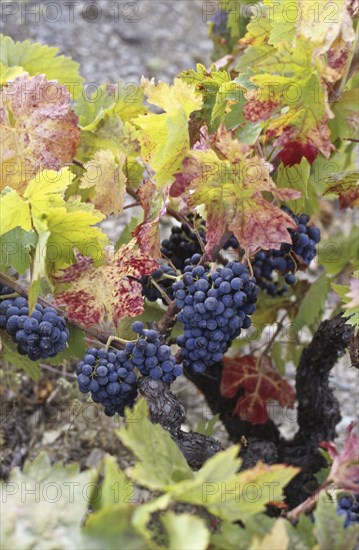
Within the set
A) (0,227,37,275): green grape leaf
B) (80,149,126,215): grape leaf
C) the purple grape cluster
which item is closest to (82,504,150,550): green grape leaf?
the purple grape cluster

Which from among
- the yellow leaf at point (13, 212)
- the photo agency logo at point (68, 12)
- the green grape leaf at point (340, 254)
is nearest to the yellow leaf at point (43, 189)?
the yellow leaf at point (13, 212)

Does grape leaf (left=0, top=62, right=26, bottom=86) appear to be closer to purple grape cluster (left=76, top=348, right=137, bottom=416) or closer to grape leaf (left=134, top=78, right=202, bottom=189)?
grape leaf (left=134, top=78, right=202, bottom=189)

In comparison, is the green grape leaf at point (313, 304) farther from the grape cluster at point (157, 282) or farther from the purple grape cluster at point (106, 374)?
the purple grape cluster at point (106, 374)

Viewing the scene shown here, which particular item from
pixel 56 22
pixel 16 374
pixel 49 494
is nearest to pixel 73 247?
pixel 49 494

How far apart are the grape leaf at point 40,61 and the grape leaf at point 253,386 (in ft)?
2.03

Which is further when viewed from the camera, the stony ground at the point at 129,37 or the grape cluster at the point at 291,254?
the stony ground at the point at 129,37

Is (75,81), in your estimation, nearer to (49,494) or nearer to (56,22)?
(49,494)

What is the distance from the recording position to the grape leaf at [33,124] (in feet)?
3.80

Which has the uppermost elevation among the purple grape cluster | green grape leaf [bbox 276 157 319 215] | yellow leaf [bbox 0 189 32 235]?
yellow leaf [bbox 0 189 32 235]

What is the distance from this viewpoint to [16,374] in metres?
1.69

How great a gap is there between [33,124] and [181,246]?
32 cm

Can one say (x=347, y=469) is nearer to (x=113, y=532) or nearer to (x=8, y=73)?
(x=113, y=532)

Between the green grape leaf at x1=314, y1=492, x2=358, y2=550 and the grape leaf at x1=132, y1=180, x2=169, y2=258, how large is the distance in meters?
0.48

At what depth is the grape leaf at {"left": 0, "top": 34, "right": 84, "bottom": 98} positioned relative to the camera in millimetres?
1378
